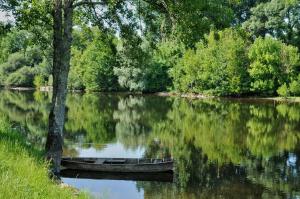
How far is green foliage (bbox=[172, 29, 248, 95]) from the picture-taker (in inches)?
3351

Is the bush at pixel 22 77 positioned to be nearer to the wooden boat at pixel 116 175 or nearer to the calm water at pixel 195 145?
the calm water at pixel 195 145

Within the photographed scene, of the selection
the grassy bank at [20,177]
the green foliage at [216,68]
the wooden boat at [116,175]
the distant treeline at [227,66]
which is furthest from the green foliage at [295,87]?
the grassy bank at [20,177]

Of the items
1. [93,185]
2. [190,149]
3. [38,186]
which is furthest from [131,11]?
[190,149]

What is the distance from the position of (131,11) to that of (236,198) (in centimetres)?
906

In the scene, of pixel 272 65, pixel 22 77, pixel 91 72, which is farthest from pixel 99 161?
pixel 22 77

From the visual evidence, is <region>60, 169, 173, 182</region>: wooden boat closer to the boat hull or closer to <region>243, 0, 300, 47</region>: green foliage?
the boat hull

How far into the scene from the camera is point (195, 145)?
33406mm

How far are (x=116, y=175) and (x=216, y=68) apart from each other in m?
66.9

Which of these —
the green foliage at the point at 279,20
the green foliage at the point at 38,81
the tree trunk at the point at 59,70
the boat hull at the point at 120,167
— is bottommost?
the boat hull at the point at 120,167

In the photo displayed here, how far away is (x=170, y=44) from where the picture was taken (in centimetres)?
1780

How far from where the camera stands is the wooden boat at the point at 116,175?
23.5 m

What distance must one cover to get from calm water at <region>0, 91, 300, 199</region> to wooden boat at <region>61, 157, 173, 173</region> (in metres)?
1.13

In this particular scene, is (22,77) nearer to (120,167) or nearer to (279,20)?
(279,20)

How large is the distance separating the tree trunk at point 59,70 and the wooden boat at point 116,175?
5.31 metres
